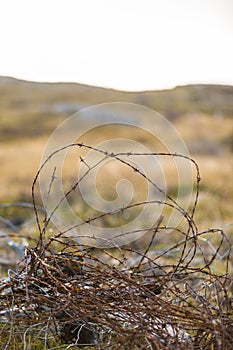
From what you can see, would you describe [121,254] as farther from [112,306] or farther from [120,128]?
[120,128]

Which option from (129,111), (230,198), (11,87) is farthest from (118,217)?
(11,87)

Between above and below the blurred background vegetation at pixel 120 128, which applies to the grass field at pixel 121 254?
below

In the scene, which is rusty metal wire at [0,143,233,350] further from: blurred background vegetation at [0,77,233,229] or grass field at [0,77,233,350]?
blurred background vegetation at [0,77,233,229]

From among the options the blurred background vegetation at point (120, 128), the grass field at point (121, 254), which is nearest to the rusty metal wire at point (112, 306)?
the grass field at point (121, 254)

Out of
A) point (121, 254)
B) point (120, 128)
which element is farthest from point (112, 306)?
point (120, 128)

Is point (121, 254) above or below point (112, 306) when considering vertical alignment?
above

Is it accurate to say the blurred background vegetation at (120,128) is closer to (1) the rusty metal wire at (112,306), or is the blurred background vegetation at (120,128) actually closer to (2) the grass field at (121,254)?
(2) the grass field at (121,254)

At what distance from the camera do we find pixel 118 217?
9.12m

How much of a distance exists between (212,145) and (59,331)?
28.3 metres

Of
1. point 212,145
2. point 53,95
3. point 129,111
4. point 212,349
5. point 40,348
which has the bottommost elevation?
point 40,348

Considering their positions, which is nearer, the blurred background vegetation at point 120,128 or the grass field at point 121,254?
the grass field at point 121,254

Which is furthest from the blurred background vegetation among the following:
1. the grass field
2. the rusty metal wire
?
the rusty metal wire

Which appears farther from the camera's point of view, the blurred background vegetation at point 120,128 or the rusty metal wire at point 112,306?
the blurred background vegetation at point 120,128

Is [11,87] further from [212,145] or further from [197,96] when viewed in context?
[212,145]
